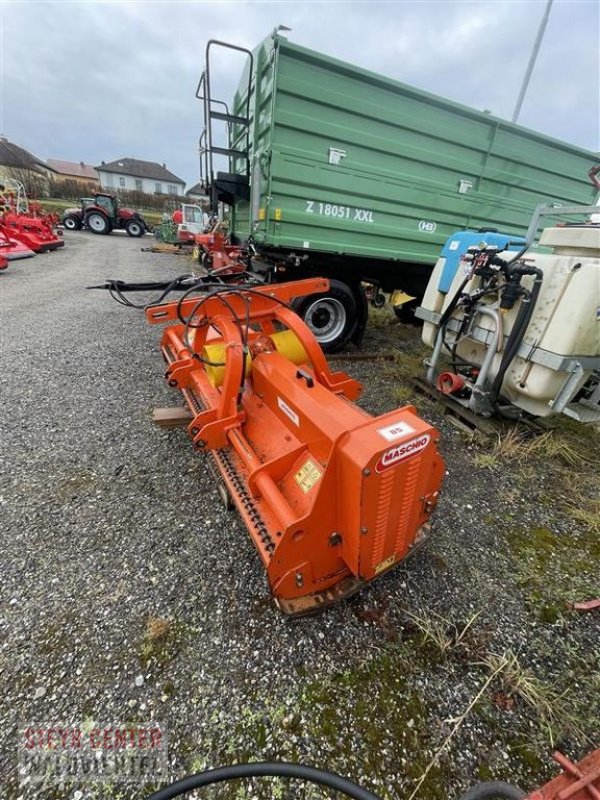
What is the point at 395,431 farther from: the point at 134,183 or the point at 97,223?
the point at 134,183

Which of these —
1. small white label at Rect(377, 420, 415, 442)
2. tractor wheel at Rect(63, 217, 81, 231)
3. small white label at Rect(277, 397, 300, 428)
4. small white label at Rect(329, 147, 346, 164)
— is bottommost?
tractor wheel at Rect(63, 217, 81, 231)

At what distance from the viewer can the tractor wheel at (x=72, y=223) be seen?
20534 mm

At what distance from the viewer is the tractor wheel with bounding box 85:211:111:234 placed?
20.0 meters

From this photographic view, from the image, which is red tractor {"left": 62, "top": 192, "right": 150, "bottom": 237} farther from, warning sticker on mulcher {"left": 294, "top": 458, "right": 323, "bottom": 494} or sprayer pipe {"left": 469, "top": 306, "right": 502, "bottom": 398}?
warning sticker on mulcher {"left": 294, "top": 458, "right": 323, "bottom": 494}

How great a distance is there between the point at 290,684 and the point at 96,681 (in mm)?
823

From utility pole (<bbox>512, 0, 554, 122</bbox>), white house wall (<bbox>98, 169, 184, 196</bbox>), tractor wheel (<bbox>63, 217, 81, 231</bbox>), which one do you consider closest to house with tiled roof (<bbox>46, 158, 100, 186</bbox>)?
white house wall (<bbox>98, 169, 184, 196</bbox>)

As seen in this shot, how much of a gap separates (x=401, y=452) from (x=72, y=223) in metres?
25.8

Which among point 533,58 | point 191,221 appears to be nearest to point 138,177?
point 191,221

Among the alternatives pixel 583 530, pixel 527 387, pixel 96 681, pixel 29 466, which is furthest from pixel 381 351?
pixel 96 681

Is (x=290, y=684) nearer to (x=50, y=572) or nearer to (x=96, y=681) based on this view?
(x=96, y=681)

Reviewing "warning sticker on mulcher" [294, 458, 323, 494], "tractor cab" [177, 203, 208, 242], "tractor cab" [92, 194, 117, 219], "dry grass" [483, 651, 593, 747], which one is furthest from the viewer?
"tractor cab" [92, 194, 117, 219]

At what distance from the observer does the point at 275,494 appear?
1773 mm

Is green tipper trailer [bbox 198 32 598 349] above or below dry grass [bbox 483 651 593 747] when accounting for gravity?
above

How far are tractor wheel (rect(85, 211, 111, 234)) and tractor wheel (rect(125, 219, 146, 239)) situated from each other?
3.43 ft
